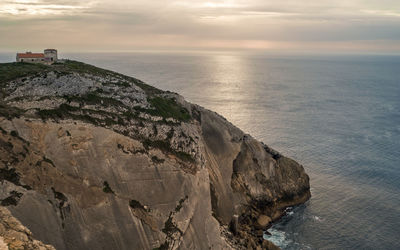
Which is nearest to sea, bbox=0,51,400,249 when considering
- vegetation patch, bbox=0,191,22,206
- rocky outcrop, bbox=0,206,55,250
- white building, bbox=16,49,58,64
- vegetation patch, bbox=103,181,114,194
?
vegetation patch, bbox=103,181,114,194

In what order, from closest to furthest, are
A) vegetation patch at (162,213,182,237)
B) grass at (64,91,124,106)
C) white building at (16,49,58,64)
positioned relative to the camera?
vegetation patch at (162,213,182,237), grass at (64,91,124,106), white building at (16,49,58,64)

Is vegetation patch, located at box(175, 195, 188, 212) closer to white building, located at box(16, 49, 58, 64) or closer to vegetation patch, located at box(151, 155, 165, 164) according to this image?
vegetation patch, located at box(151, 155, 165, 164)

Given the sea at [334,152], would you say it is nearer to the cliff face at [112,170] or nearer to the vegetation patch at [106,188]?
the cliff face at [112,170]

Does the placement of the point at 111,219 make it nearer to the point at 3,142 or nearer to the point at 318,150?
the point at 3,142

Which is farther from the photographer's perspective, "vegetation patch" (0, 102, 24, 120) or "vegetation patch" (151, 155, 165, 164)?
"vegetation patch" (151, 155, 165, 164)

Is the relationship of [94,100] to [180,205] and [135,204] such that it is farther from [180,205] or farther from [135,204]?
[180,205]

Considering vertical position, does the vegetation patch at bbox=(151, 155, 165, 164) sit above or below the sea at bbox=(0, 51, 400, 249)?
above

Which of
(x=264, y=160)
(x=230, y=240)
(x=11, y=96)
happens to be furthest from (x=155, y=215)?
(x=264, y=160)

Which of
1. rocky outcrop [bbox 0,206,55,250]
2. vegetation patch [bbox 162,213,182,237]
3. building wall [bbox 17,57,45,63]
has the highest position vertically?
building wall [bbox 17,57,45,63]

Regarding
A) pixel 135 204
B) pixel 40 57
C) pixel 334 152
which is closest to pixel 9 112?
pixel 135 204
